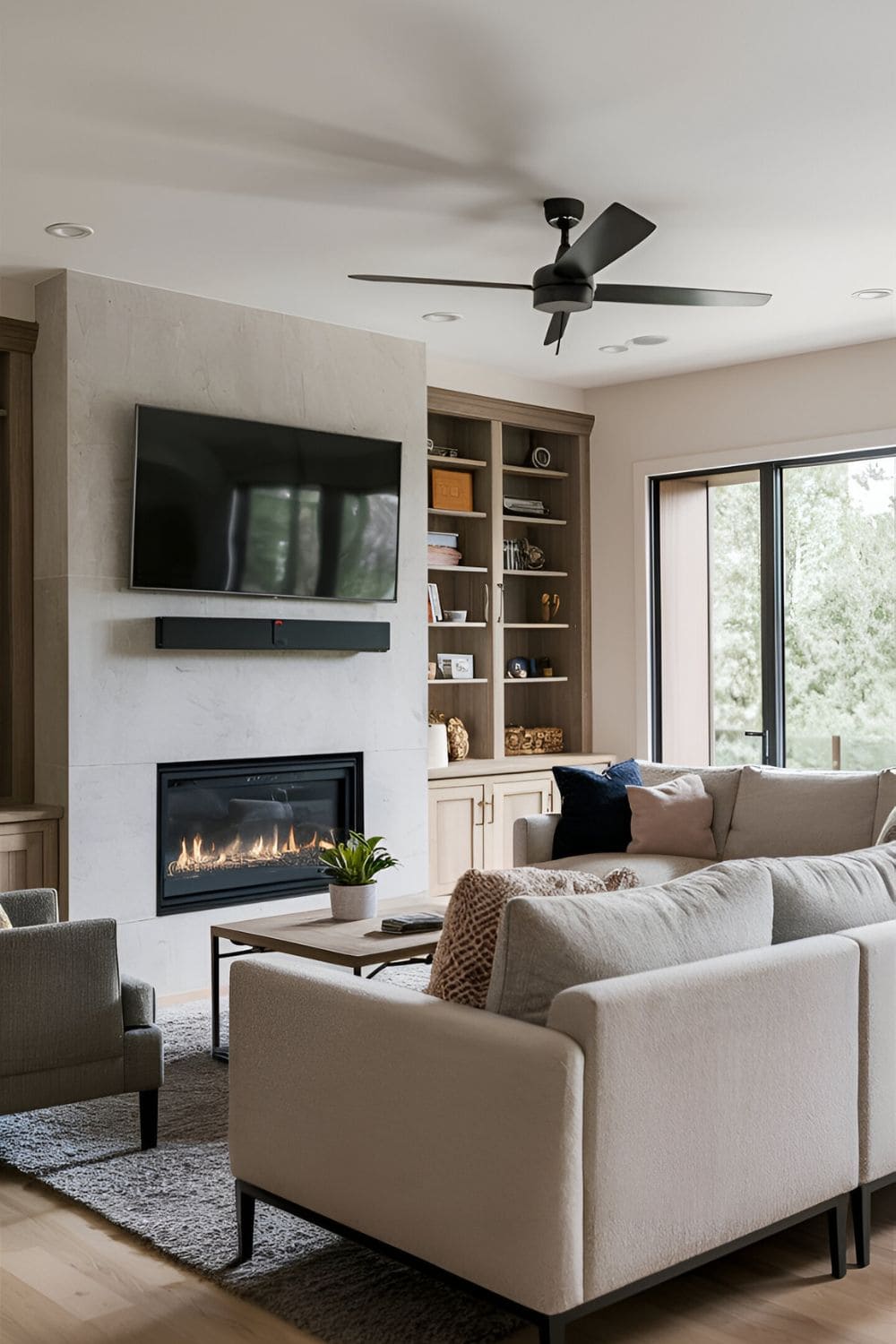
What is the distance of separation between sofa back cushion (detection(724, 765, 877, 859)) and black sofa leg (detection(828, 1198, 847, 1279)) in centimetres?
244

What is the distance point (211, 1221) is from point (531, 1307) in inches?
43.1

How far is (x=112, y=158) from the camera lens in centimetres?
407

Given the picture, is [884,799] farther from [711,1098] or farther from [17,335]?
[17,335]

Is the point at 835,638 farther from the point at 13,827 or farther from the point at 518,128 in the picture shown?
the point at 13,827

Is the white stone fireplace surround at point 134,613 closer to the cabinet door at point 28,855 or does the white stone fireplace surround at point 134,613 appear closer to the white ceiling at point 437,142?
the cabinet door at point 28,855

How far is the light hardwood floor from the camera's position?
255 cm

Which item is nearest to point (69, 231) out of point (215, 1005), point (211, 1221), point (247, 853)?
point (247, 853)

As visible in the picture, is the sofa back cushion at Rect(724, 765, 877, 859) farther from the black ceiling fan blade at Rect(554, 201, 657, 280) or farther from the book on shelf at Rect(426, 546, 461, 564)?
the black ceiling fan blade at Rect(554, 201, 657, 280)

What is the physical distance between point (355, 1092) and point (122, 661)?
10.2 feet

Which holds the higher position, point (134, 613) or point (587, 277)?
point (587, 277)

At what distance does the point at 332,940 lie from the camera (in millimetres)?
4020

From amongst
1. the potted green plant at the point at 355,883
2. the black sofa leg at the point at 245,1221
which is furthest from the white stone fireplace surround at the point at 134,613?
the black sofa leg at the point at 245,1221

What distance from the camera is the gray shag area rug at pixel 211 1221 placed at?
2.61 m

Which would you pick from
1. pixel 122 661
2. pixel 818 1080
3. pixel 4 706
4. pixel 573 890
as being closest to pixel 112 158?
pixel 122 661
